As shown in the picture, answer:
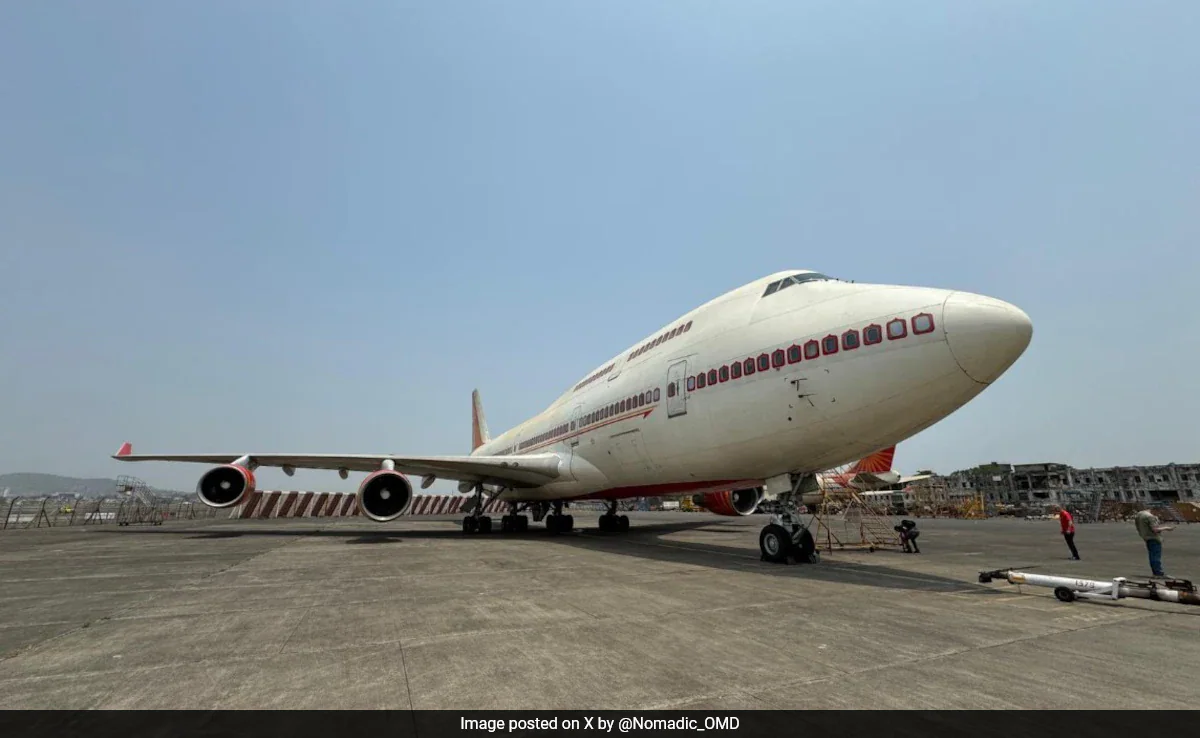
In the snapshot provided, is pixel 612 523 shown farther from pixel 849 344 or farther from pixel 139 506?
pixel 139 506

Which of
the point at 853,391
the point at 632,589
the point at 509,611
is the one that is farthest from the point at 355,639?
the point at 853,391

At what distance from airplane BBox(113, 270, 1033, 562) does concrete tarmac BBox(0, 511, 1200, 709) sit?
242 centimetres

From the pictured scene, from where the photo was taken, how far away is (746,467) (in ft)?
36.1

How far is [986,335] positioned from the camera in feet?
25.1

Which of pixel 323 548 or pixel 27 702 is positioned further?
pixel 323 548

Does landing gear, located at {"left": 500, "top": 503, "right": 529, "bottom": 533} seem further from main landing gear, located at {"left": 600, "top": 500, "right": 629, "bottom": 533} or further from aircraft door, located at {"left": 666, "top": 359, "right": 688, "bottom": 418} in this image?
aircraft door, located at {"left": 666, "top": 359, "right": 688, "bottom": 418}

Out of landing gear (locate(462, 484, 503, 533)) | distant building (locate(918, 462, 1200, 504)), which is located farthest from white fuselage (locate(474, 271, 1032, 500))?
distant building (locate(918, 462, 1200, 504))

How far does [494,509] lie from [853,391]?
201 ft

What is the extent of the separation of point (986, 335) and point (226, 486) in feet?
68.3

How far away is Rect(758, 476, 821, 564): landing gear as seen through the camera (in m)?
10.7
